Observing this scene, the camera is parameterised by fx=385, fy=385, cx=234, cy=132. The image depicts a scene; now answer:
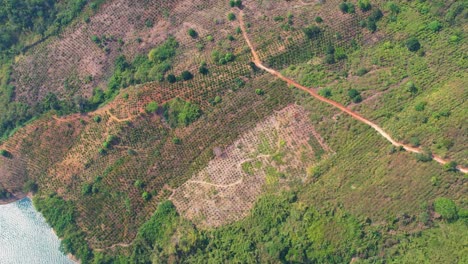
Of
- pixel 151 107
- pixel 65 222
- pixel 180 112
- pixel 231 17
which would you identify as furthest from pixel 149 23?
pixel 65 222

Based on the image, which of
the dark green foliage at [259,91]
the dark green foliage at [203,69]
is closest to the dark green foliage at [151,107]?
the dark green foliage at [203,69]

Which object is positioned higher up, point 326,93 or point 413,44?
point 413,44

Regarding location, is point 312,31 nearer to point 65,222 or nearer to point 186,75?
point 186,75

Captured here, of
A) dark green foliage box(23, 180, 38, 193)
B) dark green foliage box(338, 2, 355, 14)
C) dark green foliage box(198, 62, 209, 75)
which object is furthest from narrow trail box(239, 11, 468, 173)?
dark green foliage box(23, 180, 38, 193)

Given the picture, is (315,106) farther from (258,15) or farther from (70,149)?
(70,149)

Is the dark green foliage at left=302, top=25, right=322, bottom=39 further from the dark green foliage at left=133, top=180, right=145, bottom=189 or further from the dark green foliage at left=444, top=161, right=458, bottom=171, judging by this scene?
the dark green foliage at left=133, top=180, right=145, bottom=189

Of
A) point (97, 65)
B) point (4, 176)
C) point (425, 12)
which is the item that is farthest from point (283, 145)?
point (4, 176)

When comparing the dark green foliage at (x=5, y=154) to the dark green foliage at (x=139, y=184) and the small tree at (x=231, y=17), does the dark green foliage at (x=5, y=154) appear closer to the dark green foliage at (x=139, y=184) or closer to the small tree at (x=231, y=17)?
the dark green foliage at (x=139, y=184)
